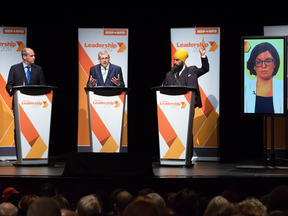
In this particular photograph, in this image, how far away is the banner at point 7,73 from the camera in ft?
20.2

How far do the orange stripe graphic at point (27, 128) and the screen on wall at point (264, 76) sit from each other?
2635 millimetres

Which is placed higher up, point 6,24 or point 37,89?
point 6,24

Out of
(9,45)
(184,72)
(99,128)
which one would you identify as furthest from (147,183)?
(9,45)

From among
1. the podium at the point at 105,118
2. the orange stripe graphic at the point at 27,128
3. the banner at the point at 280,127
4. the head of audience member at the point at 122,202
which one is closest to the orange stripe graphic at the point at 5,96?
the orange stripe graphic at the point at 27,128

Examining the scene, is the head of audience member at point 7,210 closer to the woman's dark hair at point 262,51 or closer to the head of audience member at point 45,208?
the head of audience member at point 45,208

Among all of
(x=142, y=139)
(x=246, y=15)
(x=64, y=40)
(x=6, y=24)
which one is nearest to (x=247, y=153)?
Result: (x=142, y=139)

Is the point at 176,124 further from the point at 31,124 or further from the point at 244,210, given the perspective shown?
the point at 244,210

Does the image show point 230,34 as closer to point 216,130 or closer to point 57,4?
point 216,130

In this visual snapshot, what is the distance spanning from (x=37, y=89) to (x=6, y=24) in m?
2.71

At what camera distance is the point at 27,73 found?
17.4 feet

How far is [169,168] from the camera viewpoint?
4.61 meters

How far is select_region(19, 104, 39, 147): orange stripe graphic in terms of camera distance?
4680 millimetres

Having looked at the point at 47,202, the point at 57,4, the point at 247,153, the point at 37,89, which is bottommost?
the point at 247,153

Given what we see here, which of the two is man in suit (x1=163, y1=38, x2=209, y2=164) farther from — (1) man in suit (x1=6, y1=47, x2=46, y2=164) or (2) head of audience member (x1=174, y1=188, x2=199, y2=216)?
(2) head of audience member (x1=174, y1=188, x2=199, y2=216)
